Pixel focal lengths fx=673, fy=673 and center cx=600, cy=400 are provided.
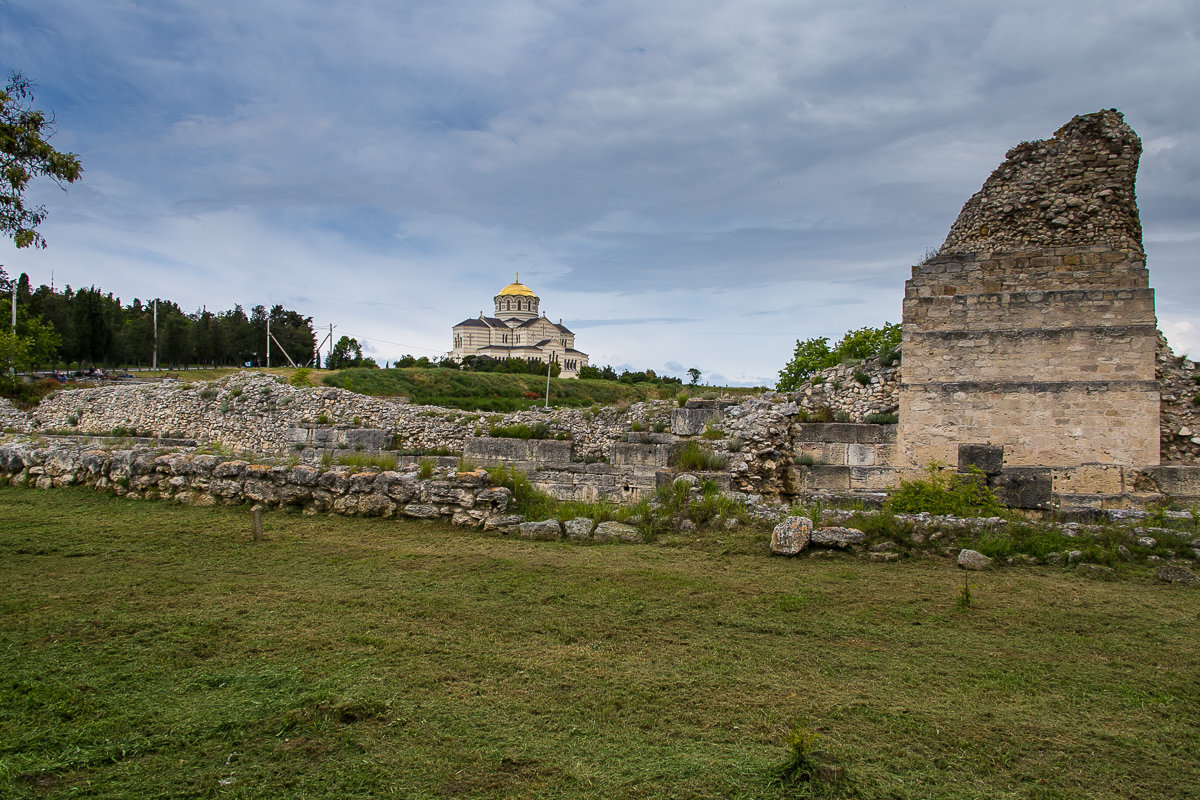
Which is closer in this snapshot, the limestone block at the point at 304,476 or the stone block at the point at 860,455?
the limestone block at the point at 304,476

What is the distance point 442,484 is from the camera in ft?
29.4

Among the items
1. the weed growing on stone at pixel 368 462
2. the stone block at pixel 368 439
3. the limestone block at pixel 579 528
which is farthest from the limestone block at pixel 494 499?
the stone block at pixel 368 439

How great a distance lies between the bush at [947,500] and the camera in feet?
26.8

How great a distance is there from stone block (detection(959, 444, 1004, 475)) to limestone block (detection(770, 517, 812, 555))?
157 inches

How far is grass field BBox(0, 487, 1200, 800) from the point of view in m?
3.02

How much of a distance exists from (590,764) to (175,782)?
1.79 meters

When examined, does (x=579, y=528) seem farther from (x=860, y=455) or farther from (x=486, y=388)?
(x=486, y=388)

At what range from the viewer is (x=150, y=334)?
5750 cm

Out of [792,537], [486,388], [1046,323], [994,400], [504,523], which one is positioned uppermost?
[486,388]

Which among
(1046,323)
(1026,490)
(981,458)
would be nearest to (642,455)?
(981,458)

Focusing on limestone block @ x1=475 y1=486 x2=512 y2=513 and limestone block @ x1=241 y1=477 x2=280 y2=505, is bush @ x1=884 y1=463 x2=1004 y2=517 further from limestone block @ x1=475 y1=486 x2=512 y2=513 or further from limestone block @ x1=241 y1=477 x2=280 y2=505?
limestone block @ x1=241 y1=477 x2=280 y2=505

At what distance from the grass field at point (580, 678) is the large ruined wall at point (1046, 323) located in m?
6.08

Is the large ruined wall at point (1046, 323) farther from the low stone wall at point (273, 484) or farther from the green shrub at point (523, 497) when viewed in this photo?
the low stone wall at point (273, 484)

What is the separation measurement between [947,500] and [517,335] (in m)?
91.1
